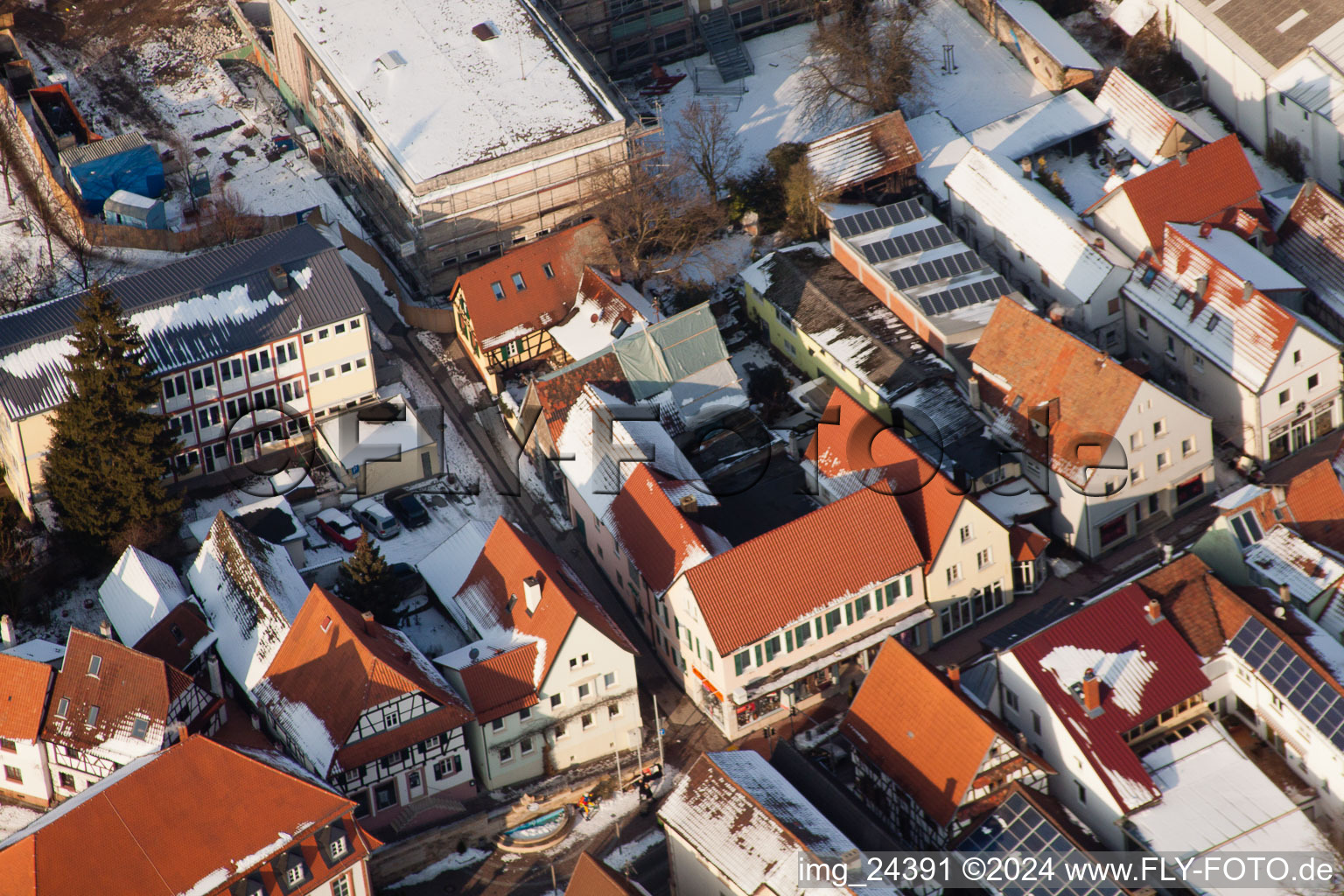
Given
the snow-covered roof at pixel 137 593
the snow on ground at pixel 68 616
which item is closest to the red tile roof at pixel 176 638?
the snow-covered roof at pixel 137 593

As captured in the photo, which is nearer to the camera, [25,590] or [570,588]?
[570,588]

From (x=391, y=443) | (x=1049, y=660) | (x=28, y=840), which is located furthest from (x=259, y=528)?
(x=1049, y=660)

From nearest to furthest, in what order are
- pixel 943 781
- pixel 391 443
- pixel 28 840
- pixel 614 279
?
pixel 28 840
pixel 943 781
pixel 391 443
pixel 614 279

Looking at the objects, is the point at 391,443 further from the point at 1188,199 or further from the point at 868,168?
the point at 1188,199

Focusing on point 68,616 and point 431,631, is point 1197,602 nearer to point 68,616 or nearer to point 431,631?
point 431,631

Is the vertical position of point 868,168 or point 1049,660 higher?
point 868,168

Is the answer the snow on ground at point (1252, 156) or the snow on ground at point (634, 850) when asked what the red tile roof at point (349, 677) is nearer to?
the snow on ground at point (634, 850)
